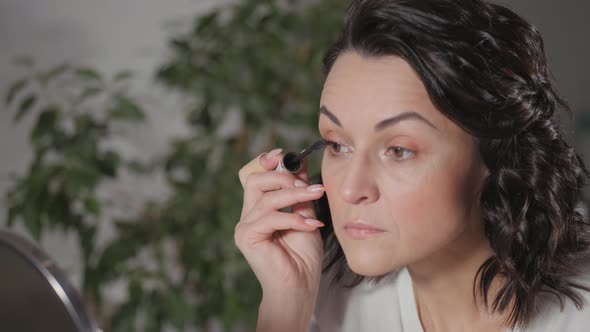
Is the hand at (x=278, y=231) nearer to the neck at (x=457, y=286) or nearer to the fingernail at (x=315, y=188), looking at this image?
the fingernail at (x=315, y=188)

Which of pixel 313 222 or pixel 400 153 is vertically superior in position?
pixel 400 153

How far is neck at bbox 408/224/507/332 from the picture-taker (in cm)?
90

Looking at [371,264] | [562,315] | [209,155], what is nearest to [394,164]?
[371,264]

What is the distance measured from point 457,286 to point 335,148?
28 centimetres

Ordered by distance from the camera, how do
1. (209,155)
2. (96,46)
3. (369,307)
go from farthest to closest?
(96,46) < (209,155) < (369,307)

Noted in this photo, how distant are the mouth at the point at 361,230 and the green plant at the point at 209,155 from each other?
838 millimetres

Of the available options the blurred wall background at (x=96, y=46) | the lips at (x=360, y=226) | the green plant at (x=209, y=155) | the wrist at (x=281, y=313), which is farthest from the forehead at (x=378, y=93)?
the blurred wall background at (x=96, y=46)

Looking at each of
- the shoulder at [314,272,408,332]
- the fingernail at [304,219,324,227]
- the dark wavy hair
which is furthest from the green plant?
the dark wavy hair

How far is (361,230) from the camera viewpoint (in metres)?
0.80

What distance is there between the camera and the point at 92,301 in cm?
168

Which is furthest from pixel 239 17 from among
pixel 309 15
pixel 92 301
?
pixel 92 301

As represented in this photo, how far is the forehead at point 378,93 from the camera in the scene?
2.48ft

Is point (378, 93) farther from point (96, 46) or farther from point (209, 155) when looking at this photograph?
point (96, 46)

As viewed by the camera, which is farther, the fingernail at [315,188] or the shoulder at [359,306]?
the shoulder at [359,306]
